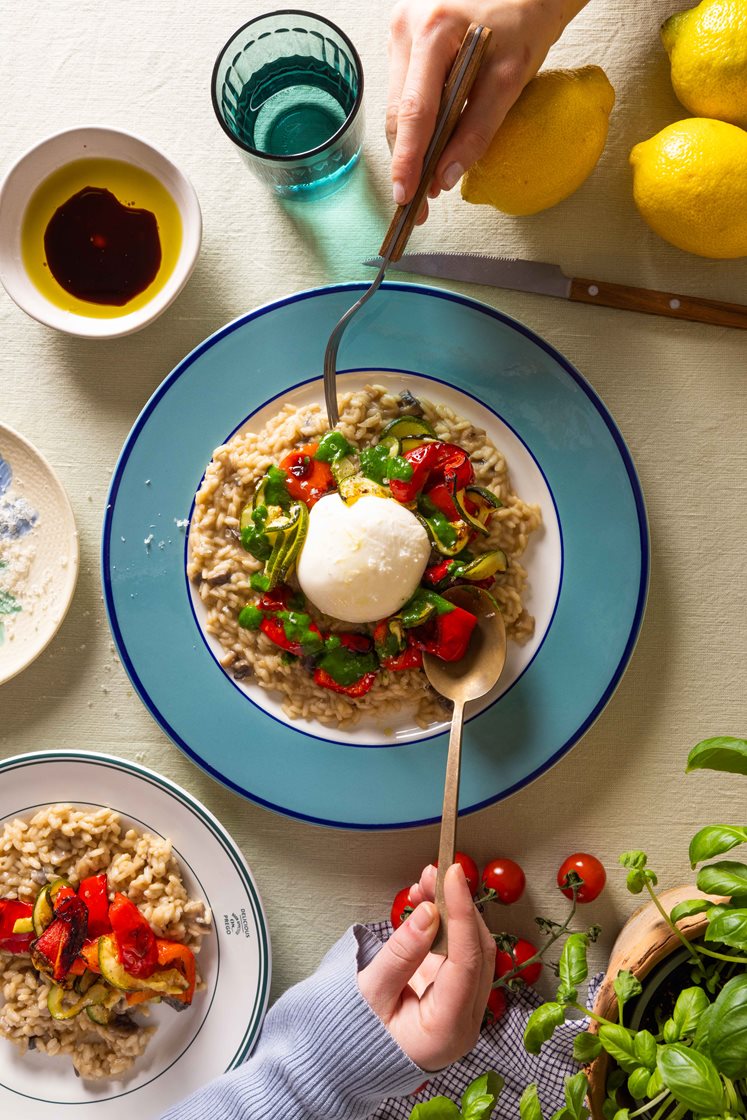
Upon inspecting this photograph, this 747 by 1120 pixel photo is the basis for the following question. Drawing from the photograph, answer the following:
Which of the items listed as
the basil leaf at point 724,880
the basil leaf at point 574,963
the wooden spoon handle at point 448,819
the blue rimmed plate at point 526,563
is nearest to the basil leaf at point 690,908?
the basil leaf at point 724,880

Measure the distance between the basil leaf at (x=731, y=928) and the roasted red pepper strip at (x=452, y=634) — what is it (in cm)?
88

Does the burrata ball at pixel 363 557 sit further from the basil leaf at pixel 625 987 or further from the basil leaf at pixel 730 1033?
the basil leaf at pixel 730 1033

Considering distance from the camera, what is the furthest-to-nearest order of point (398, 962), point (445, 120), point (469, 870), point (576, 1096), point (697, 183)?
point (469, 870) < point (697, 183) < point (398, 962) < point (445, 120) < point (576, 1096)

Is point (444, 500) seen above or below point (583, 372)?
below

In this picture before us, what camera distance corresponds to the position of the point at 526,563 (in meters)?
2.36

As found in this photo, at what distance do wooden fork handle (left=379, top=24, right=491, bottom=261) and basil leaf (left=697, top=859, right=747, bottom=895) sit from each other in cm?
143

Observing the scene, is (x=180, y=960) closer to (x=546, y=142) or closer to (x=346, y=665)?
(x=346, y=665)

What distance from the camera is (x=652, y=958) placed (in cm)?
189

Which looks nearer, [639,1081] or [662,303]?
[639,1081]

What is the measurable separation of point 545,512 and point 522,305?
1.88 ft

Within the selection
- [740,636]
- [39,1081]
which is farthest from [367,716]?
[39,1081]

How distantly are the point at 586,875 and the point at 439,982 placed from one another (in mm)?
568

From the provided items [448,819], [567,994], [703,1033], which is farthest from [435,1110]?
[448,819]

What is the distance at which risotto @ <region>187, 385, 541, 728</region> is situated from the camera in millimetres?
2312
